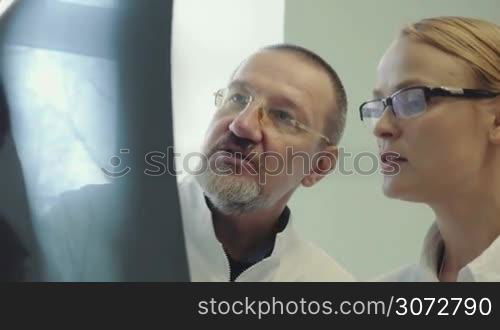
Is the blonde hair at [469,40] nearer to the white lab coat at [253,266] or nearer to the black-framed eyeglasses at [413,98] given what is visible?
the black-framed eyeglasses at [413,98]

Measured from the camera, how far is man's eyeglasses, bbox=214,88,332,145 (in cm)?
110

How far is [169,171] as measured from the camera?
1.15 m

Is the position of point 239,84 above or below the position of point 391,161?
above

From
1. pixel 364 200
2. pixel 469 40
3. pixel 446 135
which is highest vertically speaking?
pixel 469 40

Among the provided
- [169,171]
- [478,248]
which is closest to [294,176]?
[169,171]

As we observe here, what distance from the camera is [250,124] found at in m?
1.10

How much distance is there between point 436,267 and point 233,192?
397mm

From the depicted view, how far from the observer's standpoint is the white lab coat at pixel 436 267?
1.10m

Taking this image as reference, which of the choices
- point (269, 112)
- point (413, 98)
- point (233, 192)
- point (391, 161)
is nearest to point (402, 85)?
point (413, 98)

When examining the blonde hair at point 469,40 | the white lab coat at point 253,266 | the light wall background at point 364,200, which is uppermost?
the blonde hair at point 469,40

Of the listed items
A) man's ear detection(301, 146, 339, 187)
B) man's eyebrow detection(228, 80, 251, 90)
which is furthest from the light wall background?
man's eyebrow detection(228, 80, 251, 90)

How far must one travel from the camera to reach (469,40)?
3.54ft

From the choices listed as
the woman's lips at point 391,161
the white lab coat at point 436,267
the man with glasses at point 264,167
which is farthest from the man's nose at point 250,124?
the white lab coat at point 436,267

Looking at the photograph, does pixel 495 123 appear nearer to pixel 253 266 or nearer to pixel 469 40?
pixel 469 40
